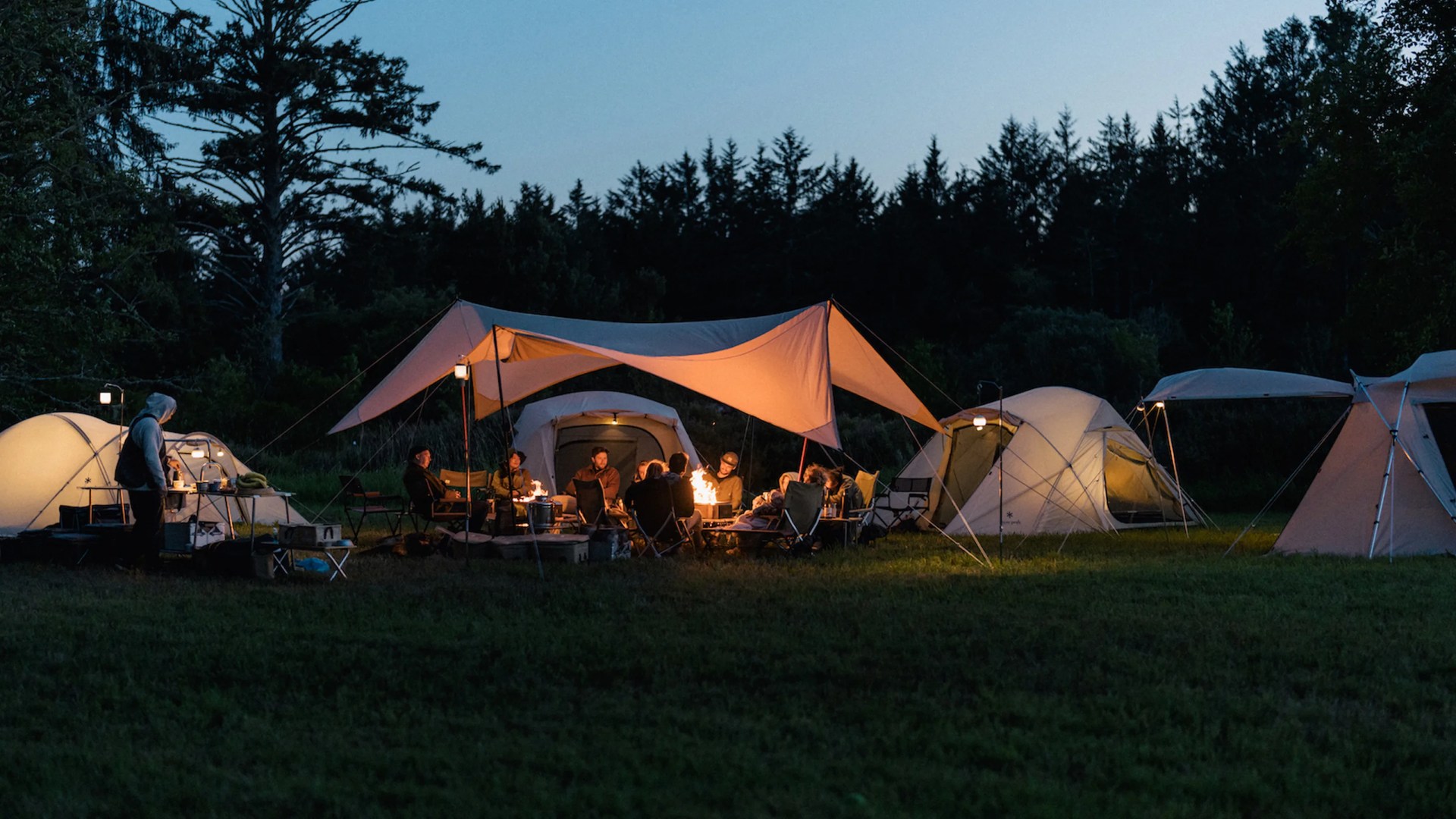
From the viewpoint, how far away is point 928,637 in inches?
243

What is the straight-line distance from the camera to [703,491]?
11.4m

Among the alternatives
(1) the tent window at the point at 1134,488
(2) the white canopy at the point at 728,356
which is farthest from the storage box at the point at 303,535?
(1) the tent window at the point at 1134,488

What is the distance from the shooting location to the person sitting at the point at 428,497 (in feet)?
35.0

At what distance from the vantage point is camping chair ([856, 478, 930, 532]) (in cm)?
1244

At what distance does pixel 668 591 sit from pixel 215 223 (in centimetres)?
1998

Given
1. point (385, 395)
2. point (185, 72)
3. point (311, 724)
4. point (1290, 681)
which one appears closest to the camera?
point (311, 724)

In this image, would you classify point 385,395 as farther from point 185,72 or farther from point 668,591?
point 185,72

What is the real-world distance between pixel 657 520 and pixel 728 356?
1420mm

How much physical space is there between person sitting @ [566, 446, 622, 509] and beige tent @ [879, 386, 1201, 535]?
3.07 meters

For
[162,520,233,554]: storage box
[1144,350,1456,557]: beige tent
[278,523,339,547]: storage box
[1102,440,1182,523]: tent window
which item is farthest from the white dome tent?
[1144,350,1456,557]: beige tent

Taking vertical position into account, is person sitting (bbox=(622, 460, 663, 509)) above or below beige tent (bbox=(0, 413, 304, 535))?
below

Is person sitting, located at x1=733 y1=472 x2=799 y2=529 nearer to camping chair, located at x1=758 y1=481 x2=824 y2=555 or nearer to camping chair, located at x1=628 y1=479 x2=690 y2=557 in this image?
camping chair, located at x1=758 y1=481 x2=824 y2=555

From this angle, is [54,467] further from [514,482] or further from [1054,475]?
[1054,475]

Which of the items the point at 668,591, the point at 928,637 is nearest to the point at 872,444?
the point at 668,591
